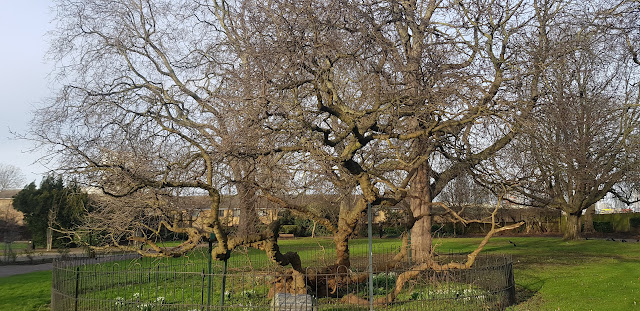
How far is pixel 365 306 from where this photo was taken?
9125 millimetres

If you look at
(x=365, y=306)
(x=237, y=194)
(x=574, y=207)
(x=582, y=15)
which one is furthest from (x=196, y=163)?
(x=574, y=207)

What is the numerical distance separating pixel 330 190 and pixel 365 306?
3.83 meters

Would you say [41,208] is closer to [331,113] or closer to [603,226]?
[331,113]

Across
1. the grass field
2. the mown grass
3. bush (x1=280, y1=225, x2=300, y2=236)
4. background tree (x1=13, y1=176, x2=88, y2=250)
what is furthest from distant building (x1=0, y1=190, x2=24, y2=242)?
the grass field

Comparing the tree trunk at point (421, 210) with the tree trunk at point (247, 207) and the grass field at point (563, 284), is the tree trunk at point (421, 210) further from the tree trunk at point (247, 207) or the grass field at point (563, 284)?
the tree trunk at point (247, 207)

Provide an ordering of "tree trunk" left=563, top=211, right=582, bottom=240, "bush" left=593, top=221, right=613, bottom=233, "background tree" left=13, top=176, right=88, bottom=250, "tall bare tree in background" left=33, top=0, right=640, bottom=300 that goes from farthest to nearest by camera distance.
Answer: "bush" left=593, top=221, right=613, bottom=233
"background tree" left=13, top=176, right=88, bottom=250
"tree trunk" left=563, top=211, right=582, bottom=240
"tall bare tree in background" left=33, top=0, right=640, bottom=300

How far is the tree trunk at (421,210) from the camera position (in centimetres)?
1434

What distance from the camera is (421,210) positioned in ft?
48.9

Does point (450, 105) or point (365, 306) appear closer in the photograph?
point (365, 306)

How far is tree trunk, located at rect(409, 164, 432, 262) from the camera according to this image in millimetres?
14336

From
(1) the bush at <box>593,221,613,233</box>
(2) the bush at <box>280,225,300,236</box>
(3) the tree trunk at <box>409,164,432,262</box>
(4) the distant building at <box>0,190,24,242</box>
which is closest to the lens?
(3) the tree trunk at <box>409,164,432,262</box>

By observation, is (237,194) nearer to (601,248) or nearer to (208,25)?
(208,25)

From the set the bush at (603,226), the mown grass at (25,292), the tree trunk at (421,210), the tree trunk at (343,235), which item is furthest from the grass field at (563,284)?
the bush at (603,226)

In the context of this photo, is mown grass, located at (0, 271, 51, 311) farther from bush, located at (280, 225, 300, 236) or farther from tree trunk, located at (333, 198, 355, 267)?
bush, located at (280, 225, 300, 236)
